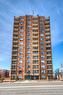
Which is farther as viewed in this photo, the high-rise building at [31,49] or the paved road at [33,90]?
the high-rise building at [31,49]

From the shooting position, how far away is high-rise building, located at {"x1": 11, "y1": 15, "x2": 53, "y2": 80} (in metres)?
89.5

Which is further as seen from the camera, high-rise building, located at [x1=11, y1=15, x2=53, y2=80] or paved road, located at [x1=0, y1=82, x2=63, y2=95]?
high-rise building, located at [x1=11, y1=15, x2=53, y2=80]

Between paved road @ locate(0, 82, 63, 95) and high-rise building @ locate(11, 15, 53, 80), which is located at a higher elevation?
high-rise building @ locate(11, 15, 53, 80)

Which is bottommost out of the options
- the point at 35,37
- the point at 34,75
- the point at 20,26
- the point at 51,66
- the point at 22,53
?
the point at 34,75

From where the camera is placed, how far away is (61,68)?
3182 inches

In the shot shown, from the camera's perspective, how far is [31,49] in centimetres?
9412

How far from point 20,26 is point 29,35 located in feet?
30.2

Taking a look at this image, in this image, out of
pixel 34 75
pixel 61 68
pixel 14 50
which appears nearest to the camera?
pixel 61 68

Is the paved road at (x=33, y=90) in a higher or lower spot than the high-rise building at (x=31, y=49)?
lower

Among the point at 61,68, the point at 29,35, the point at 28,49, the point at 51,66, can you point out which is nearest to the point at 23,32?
the point at 29,35

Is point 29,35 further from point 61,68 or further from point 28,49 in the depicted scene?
point 61,68

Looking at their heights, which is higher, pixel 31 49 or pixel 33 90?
pixel 31 49

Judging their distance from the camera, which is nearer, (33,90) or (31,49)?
(33,90)

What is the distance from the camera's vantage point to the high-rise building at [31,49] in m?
89.5
